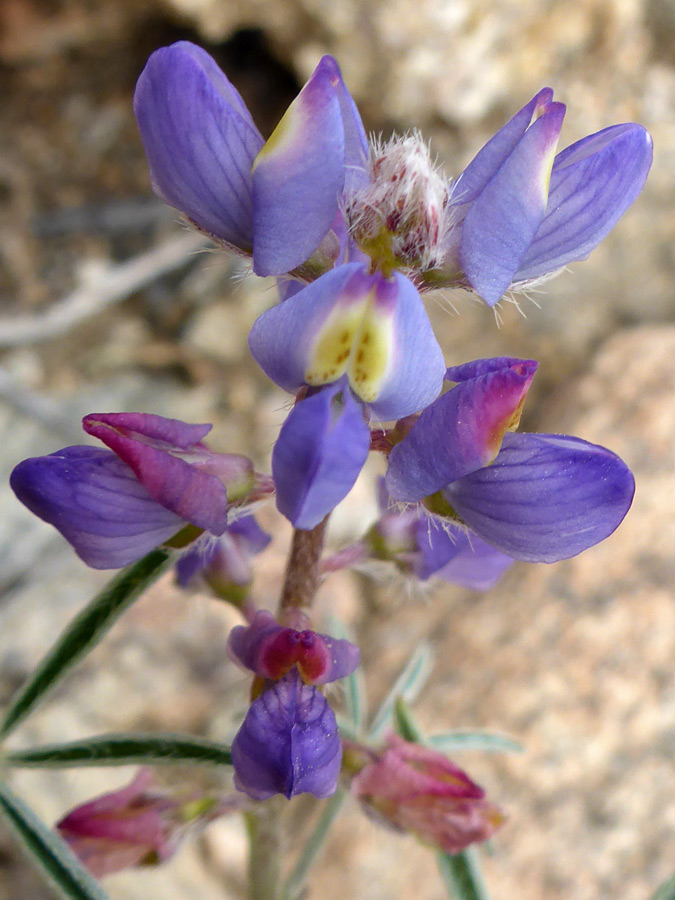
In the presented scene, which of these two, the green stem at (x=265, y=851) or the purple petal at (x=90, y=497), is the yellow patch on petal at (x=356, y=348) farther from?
the green stem at (x=265, y=851)

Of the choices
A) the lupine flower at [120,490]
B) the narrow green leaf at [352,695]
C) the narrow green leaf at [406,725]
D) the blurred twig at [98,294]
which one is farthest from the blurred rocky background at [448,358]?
the lupine flower at [120,490]

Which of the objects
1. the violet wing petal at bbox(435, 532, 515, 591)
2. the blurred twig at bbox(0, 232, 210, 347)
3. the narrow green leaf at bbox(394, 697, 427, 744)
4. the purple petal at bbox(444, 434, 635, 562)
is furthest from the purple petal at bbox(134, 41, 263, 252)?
the blurred twig at bbox(0, 232, 210, 347)

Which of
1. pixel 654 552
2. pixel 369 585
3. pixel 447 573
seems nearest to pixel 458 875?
pixel 447 573

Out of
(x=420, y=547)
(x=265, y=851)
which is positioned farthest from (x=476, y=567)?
(x=265, y=851)

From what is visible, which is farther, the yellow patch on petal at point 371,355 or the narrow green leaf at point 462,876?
the narrow green leaf at point 462,876

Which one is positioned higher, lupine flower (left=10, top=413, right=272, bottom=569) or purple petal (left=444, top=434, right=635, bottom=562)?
lupine flower (left=10, top=413, right=272, bottom=569)

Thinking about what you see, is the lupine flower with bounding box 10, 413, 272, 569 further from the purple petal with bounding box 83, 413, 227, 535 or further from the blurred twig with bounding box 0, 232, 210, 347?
the blurred twig with bounding box 0, 232, 210, 347
